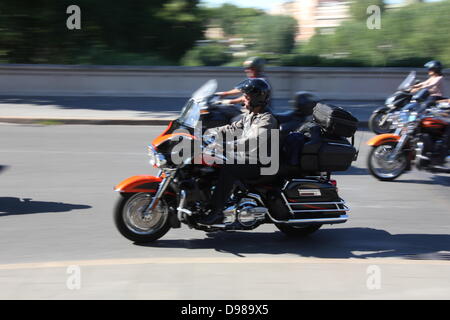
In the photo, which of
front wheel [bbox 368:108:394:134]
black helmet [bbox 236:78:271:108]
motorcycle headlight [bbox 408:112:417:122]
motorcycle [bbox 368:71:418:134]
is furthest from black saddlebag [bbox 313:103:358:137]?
front wheel [bbox 368:108:394:134]

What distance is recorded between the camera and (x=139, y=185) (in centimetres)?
657

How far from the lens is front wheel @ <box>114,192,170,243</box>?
21.6 ft

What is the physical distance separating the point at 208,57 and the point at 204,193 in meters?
15.1

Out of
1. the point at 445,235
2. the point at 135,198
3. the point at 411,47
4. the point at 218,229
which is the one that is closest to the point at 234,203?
the point at 218,229

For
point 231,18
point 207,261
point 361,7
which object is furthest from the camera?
point 361,7

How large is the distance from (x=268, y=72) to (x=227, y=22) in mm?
4780

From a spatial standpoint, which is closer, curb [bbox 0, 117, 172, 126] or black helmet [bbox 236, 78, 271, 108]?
black helmet [bbox 236, 78, 271, 108]

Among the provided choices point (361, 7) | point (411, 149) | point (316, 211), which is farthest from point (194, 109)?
point (361, 7)

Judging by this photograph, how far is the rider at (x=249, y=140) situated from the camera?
655cm

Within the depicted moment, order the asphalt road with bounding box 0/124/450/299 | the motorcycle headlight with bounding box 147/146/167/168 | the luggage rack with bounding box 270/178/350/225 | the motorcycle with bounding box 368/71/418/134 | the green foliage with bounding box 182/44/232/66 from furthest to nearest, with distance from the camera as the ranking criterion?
the green foliage with bounding box 182/44/232/66
the motorcycle with bounding box 368/71/418/134
the luggage rack with bounding box 270/178/350/225
the motorcycle headlight with bounding box 147/146/167/168
the asphalt road with bounding box 0/124/450/299

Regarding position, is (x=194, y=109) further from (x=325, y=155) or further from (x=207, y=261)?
(x=207, y=261)

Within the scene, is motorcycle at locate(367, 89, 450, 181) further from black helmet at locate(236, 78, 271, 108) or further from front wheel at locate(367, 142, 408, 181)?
black helmet at locate(236, 78, 271, 108)

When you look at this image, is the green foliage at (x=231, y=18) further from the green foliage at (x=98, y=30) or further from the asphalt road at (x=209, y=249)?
the asphalt road at (x=209, y=249)

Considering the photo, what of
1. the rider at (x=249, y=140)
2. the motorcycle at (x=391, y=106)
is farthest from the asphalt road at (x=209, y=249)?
the motorcycle at (x=391, y=106)
